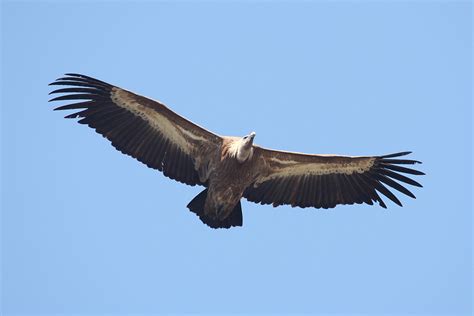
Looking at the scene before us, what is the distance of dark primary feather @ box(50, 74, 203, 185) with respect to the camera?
23.3 m

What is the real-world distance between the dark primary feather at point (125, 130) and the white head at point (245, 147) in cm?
110

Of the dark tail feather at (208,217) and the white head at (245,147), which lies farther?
the dark tail feather at (208,217)

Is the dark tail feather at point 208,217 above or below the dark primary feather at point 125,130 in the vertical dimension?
below

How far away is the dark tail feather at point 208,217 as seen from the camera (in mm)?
23156

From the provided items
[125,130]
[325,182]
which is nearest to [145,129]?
[125,130]

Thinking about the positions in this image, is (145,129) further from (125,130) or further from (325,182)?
(325,182)

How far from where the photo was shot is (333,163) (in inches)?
927

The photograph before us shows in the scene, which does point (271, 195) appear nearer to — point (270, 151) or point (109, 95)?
point (270, 151)

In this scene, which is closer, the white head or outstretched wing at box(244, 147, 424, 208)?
the white head

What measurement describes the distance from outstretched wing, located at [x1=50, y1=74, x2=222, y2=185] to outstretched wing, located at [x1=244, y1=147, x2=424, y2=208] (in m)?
1.06

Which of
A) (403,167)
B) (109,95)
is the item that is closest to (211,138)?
(109,95)

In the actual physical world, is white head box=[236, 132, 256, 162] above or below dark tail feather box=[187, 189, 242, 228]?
above

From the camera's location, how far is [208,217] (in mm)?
23172

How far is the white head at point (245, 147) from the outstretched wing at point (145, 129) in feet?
2.07
